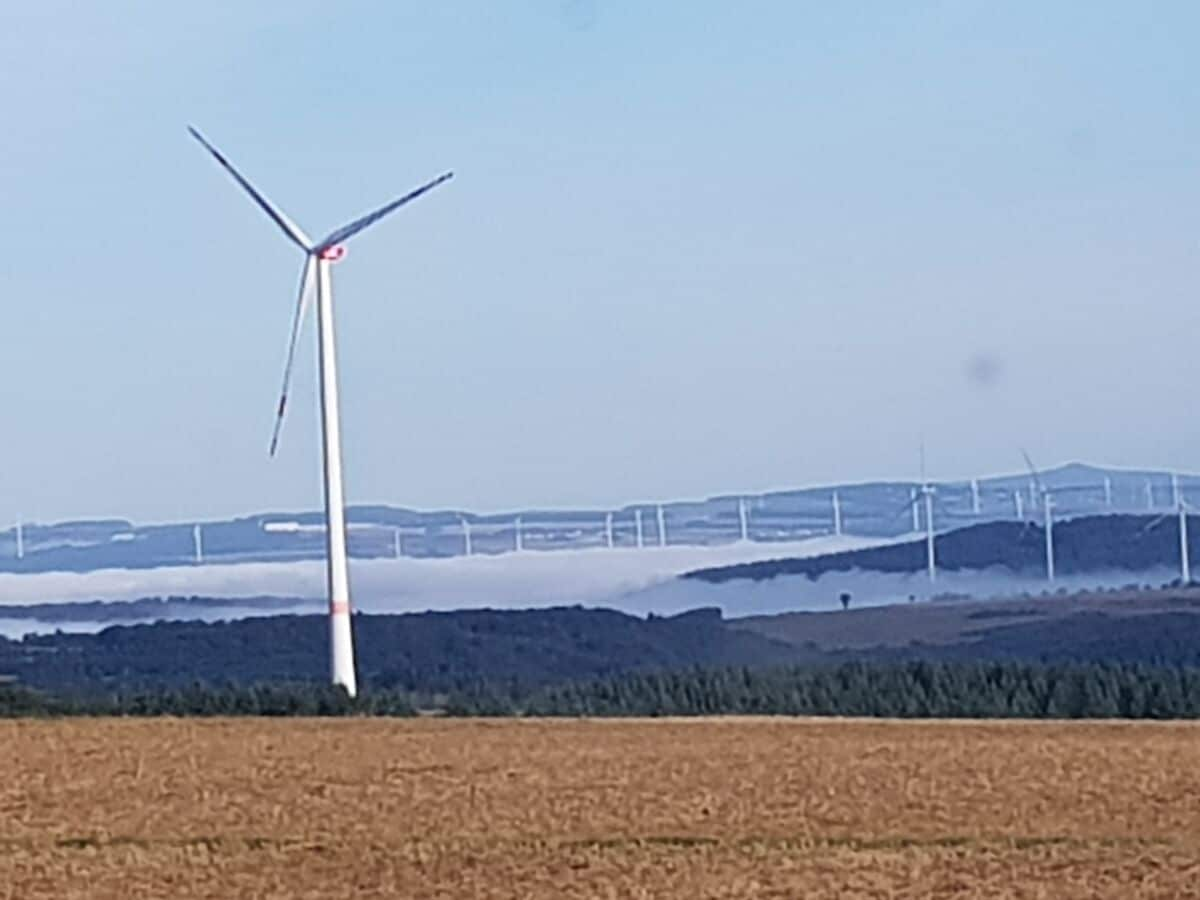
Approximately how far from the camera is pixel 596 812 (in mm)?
26969

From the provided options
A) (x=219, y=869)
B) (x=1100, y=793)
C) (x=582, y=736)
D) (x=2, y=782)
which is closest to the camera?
(x=219, y=869)

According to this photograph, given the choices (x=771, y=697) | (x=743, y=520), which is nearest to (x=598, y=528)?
(x=743, y=520)

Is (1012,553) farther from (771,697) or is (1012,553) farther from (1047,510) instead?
(771,697)

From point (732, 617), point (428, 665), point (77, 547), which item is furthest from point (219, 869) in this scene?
point (77, 547)

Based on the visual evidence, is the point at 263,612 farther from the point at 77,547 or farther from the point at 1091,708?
the point at 1091,708

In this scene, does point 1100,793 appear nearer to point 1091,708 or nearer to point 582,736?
point 582,736

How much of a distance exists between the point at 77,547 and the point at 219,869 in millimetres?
72738

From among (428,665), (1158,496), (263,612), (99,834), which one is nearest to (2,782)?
(99,834)

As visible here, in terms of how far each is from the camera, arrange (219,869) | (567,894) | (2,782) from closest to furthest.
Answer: (567,894), (219,869), (2,782)

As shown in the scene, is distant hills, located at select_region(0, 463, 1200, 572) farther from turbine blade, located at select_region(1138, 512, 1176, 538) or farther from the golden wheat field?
the golden wheat field

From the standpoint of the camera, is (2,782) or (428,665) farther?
(428,665)

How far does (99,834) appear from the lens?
25859mm

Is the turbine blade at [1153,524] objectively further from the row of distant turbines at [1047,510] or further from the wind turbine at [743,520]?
the wind turbine at [743,520]

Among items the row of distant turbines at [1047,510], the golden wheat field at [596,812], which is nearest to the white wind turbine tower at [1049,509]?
the row of distant turbines at [1047,510]
